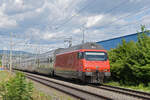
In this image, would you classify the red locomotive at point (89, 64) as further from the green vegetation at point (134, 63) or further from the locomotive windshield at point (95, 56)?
the green vegetation at point (134, 63)

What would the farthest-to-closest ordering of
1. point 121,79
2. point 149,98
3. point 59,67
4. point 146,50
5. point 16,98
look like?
point 59,67, point 121,79, point 146,50, point 149,98, point 16,98

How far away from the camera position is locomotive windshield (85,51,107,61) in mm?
16828

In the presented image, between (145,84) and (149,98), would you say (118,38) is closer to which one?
(145,84)

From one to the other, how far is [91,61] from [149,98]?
7.07 meters

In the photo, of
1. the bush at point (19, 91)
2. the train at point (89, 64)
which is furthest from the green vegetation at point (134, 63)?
the bush at point (19, 91)

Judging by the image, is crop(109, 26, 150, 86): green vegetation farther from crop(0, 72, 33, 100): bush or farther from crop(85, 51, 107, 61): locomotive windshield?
crop(0, 72, 33, 100): bush

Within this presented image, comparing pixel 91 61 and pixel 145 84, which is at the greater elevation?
pixel 91 61

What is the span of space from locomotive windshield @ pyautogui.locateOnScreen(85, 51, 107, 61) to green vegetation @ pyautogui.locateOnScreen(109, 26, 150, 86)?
1368 millimetres

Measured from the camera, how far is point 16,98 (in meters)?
9.22

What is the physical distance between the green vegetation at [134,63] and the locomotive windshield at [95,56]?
137 cm

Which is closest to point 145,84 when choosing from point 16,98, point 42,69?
point 16,98

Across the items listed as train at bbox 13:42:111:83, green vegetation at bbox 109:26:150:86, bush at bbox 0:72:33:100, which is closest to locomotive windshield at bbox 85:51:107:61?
train at bbox 13:42:111:83

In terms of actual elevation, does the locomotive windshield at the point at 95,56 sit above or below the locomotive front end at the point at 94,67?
above

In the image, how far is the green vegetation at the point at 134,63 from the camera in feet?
48.4
